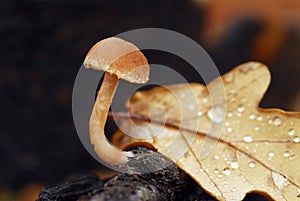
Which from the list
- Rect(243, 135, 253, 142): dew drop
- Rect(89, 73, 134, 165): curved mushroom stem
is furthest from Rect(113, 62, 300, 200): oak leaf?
Rect(89, 73, 134, 165): curved mushroom stem

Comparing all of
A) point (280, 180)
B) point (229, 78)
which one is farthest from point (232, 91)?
point (280, 180)

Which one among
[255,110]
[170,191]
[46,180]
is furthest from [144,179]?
[46,180]

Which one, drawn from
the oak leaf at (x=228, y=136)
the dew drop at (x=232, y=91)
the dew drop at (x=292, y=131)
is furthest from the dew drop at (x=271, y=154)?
the dew drop at (x=232, y=91)

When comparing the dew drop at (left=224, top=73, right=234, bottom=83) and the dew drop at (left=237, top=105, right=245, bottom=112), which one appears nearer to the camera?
the dew drop at (left=237, top=105, right=245, bottom=112)

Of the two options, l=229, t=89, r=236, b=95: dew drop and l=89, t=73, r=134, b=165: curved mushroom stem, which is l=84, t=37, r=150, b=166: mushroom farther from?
l=229, t=89, r=236, b=95: dew drop

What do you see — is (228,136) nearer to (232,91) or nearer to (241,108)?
(241,108)

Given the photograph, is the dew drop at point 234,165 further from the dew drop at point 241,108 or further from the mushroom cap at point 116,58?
the mushroom cap at point 116,58

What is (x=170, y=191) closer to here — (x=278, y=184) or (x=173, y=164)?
(x=173, y=164)
